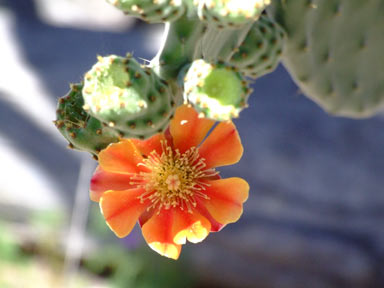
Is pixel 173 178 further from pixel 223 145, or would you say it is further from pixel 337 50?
pixel 337 50

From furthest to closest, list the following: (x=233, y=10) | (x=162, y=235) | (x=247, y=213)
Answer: (x=247, y=213), (x=162, y=235), (x=233, y=10)

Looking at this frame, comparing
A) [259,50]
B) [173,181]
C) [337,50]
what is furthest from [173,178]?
[337,50]

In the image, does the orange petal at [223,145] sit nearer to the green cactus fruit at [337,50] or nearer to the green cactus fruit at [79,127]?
the green cactus fruit at [79,127]

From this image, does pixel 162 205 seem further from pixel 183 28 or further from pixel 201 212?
pixel 183 28

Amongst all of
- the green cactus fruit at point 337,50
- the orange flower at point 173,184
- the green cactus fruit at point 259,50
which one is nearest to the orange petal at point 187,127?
the orange flower at point 173,184

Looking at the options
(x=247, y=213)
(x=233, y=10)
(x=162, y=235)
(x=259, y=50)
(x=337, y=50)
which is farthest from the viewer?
(x=247, y=213)

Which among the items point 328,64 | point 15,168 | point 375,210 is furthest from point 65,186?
point 328,64
